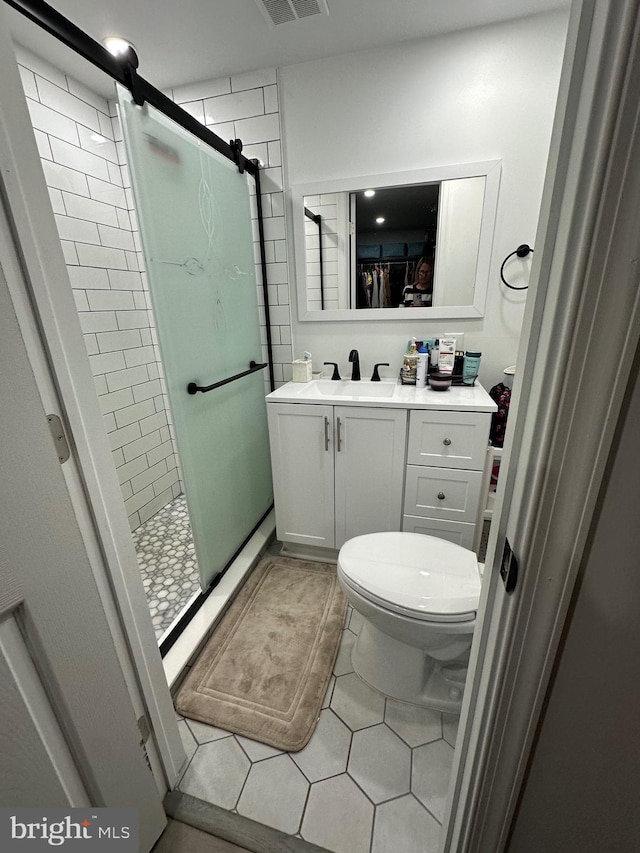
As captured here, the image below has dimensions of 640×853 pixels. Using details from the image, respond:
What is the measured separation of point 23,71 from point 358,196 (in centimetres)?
145

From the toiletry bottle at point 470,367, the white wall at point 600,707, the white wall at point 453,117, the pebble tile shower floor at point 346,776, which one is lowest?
the pebble tile shower floor at point 346,776

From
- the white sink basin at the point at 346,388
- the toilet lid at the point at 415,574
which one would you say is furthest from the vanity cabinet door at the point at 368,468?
the toilet lid at the point at 415,574

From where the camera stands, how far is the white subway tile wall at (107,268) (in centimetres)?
157

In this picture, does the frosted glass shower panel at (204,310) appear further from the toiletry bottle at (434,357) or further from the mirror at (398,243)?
the toiletry bottle at (434,357)

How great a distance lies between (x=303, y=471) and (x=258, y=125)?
1.66 metres

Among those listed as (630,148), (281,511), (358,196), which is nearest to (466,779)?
(630,148)

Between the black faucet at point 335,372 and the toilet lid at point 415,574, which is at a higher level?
the black faucet at point 335,372

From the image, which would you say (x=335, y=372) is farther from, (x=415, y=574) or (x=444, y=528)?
(x=415, y=574)

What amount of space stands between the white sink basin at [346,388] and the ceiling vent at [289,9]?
1.39 metres

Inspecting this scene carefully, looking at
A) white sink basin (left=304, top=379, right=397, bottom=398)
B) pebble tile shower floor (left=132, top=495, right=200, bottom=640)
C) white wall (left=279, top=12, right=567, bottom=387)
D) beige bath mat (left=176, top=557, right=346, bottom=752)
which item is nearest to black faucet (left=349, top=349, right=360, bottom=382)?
white sink basin (left=304, top=379, right=397, bottom=398)

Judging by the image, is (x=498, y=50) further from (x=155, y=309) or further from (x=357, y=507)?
(x=357, y=507)

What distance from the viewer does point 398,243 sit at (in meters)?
1.66

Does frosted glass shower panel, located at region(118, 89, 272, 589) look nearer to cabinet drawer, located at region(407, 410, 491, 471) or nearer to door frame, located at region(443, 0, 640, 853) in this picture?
cabinet drawer, located at region(407, 410, 491, 471)

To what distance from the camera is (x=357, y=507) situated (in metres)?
1.67
